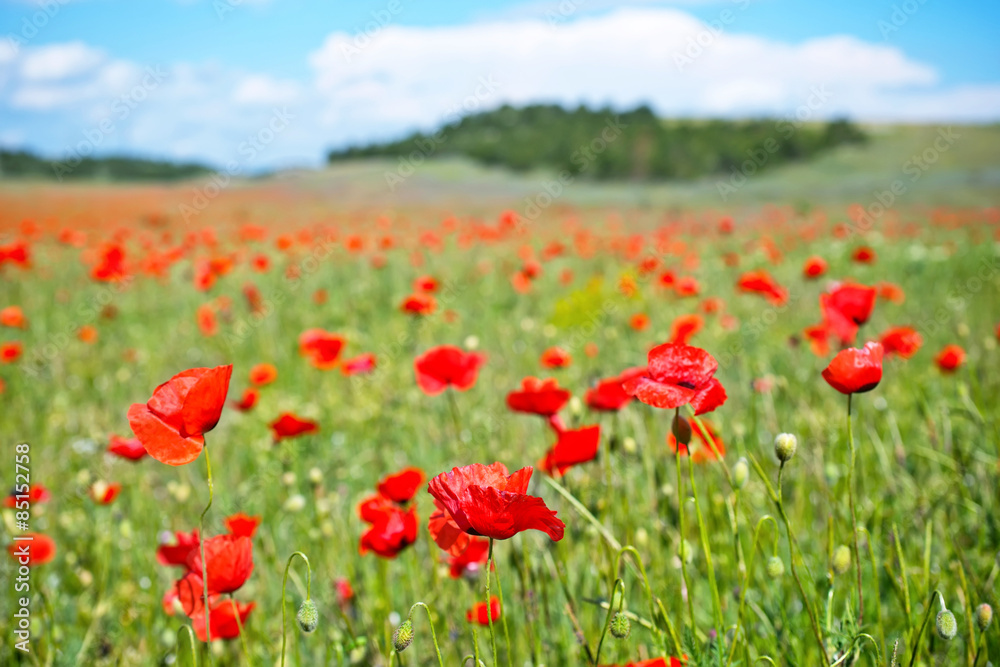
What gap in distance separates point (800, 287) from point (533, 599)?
5.26 meters

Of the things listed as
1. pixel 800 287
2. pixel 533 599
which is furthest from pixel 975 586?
pixel 800 287

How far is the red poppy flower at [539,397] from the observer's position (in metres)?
1.51

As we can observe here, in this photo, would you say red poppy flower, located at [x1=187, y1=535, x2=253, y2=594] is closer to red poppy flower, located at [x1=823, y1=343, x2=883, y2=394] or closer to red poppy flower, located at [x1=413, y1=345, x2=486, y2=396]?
red poppy flower, located at [x1=413, y1=345, x2=486, y2=396]

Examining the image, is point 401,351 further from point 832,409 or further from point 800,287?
point 800,287

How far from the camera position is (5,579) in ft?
7.01

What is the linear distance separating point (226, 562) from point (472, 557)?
477 millimetres

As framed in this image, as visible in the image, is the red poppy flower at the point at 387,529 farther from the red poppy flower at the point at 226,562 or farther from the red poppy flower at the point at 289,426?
the red poppy flower at the point at 289,426

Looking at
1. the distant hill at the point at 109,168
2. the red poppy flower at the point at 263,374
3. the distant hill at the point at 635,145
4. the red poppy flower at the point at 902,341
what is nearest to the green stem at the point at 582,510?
the red poppy flower at the point at 902,341

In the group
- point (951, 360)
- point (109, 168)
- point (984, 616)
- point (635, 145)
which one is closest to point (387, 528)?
point (984, 616)

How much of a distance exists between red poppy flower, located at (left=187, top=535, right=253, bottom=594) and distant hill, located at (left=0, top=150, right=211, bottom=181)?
4960 cm

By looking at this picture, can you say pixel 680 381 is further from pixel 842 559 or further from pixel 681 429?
pixel 842 559

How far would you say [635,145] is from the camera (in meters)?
35.5

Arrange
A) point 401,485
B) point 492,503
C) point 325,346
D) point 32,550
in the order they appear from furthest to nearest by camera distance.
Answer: point 325,346 → point 32,550 → point 401,485 → point 492,503

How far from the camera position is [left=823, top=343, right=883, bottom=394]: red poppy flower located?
1101 millimetres
